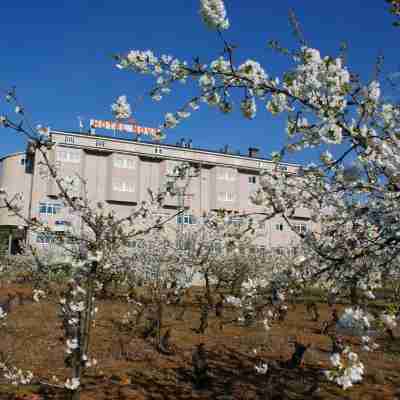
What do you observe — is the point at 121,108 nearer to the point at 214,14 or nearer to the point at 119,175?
the point at 214,14

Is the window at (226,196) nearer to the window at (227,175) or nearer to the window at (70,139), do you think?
the window at (227,175)

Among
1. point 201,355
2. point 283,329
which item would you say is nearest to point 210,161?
point 283,329

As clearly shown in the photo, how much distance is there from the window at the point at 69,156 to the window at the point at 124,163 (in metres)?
3.89

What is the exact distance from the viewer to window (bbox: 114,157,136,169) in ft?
152

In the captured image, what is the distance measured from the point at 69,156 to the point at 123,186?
6303mm

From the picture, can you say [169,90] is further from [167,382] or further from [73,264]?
[167,382]

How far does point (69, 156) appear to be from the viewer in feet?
145

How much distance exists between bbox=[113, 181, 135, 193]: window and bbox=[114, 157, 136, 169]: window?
1.73 metres

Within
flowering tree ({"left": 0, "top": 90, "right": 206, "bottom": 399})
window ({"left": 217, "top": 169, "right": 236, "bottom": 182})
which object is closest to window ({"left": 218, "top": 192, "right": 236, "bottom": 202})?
window ({"left": 217, "top": 169, "right": 236, "bottom": 182})

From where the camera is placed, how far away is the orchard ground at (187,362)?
790cm

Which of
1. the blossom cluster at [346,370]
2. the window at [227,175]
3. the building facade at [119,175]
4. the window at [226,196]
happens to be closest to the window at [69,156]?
the building facade at [119,175]

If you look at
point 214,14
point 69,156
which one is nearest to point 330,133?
point 214,14

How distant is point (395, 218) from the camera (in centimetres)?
353

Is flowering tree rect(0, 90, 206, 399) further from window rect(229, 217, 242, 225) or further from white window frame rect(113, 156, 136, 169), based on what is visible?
white window frame rect(113, 156, 136, 169)
